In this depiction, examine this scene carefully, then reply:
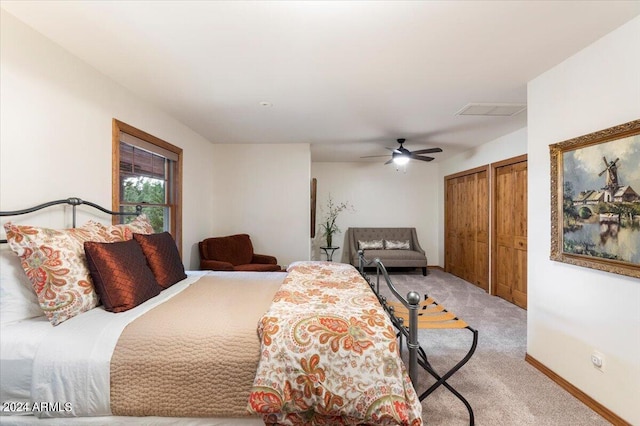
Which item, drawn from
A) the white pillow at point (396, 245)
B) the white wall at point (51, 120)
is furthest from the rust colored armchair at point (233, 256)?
the white pillow at point (396, 245)

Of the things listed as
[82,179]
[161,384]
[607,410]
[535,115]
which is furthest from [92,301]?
[535,115]

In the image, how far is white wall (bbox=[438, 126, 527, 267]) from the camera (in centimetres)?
408

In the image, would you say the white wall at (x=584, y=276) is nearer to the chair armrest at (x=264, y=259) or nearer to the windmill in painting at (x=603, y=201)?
the windmill in painting at (x=603, y=201)

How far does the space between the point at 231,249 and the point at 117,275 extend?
2.58 meters

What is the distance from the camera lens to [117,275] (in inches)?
67.6

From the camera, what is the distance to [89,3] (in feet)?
5.29

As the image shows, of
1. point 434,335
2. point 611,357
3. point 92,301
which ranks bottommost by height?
point 434,335

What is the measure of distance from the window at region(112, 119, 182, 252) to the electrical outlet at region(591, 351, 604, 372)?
12.6 ft

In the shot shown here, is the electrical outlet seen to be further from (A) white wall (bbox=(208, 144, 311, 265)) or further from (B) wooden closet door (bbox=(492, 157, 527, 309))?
(A) white wall (bbox=(208, 144, 311, 265))

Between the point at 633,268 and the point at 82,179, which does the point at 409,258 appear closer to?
the point at 633,268

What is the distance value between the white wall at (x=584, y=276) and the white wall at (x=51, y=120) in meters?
3.65

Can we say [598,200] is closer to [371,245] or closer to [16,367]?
[16,367]

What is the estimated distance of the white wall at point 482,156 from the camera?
4078mm

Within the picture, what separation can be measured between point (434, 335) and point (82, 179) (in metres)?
3.51
